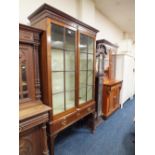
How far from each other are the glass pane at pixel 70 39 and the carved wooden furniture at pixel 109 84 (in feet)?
4.14

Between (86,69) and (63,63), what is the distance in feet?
2.00

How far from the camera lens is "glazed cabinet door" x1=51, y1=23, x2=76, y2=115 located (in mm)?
1733

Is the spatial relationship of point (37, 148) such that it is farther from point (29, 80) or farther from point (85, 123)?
point (85, 123)

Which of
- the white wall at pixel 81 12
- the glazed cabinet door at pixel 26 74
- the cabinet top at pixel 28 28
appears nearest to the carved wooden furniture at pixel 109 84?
the white wall at pixel 81 12

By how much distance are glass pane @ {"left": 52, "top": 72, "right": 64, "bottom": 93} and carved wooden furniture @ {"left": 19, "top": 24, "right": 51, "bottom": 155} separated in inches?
9.5

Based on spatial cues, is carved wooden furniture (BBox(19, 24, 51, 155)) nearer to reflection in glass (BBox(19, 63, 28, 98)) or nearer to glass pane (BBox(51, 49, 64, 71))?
reflection in glass (BBox(19, 63, 28, 98))

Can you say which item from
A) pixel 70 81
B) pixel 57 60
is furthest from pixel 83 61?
pixel 57 60

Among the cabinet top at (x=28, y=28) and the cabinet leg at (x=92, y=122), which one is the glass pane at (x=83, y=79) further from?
the cabinet top at (x=28, y=28)

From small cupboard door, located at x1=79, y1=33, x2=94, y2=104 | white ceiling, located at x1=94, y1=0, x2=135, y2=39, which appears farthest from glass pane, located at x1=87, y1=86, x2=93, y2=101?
white ceiling, located at x1=94, y1=0, x2=135, y2=39

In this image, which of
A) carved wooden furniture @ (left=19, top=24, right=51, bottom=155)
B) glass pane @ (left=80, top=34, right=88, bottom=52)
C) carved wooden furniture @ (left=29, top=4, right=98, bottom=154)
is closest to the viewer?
Result: carved wooden furniture @ (left=19, top=24, right=51, bottom=155)

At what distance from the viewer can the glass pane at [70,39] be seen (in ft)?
6.07

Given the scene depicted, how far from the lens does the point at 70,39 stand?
1920 millimetres

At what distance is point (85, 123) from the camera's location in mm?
2889
